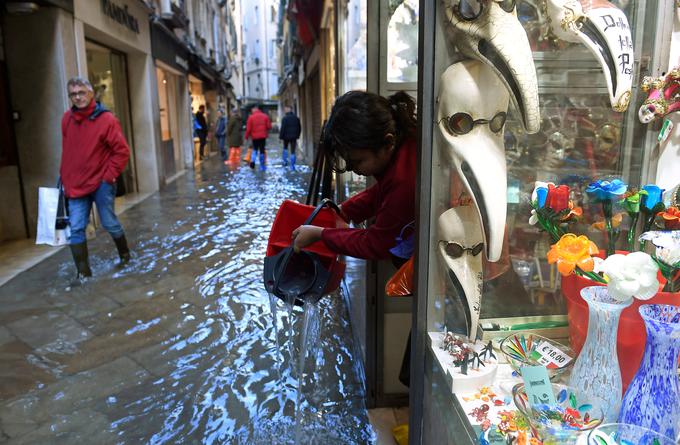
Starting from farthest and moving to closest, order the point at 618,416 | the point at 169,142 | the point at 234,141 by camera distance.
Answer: the point at 234,141
the point at 169,142
the point at 618,416

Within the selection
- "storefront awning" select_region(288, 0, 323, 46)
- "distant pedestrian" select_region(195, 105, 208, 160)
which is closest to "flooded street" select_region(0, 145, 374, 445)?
"storefront awning" select_region(288, 0, 323, 46)

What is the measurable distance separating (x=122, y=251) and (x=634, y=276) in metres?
4.93

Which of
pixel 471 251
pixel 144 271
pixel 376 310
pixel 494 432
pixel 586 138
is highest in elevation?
pixel 586 138

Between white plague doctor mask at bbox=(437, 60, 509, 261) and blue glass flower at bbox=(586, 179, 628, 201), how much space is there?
28 centimetres

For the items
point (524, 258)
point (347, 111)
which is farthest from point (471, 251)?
point (347, 111)

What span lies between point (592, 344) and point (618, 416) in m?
0.15

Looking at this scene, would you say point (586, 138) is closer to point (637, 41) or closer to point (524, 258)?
point (637, 41)

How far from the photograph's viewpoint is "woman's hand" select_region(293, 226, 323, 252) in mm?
1924

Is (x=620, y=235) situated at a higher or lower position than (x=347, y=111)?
lower

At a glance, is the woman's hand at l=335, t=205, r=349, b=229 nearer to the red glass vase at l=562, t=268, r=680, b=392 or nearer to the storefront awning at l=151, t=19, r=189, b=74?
the red glass vase at l=562, t=268, r=680, b=392

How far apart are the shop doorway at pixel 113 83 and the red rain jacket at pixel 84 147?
4440mm

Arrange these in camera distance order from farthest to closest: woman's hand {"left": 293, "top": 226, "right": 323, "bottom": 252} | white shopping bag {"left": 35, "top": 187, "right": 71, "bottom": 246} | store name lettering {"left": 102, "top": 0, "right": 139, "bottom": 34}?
1. store name lettering {"left": 102, "top": 0, "right": 139, "bottom": 34}
2. white shopping bag {"left": 35, "top": 187, "right": 71, "bottom": 246}
3. woman's hand {"left": 293, "top": 226, "right": 323, "bottom": 252}

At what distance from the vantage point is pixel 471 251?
1.36m

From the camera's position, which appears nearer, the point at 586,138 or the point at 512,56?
the point at 512,56
